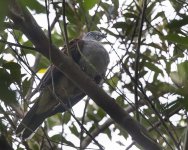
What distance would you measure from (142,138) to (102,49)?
238 cm

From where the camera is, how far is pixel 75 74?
91.4 inches

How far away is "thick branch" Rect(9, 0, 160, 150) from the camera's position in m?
1.97

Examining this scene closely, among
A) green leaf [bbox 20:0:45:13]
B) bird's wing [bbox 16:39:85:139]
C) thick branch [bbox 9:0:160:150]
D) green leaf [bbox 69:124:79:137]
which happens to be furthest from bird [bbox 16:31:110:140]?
green leaf [bbox 20:0:45:13]

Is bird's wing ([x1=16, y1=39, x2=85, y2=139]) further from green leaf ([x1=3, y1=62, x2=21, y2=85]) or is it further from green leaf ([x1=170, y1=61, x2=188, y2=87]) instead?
green leaf ([x1=3, y1=62, x2=21, y2=85])

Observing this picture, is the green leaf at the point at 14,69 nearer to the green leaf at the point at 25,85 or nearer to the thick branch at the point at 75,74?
the thick branch at the point at 75,74

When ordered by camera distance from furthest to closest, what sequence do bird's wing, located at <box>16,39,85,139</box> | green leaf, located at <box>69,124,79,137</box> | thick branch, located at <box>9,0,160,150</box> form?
bird's wing, located at <box>16,39,85,139</box> < green leaf, located at <box>69,124,79,137</box> < thick branch, located at <box>9,0,160,150</box>

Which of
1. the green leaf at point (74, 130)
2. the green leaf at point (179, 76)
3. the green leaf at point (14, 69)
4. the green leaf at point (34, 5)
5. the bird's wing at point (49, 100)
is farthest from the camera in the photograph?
the bird's wing at point (49, 100)

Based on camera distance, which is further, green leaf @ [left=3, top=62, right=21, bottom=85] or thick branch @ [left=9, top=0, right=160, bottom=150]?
green leaf @ [left=3, top=62, right=21, bottom=85]

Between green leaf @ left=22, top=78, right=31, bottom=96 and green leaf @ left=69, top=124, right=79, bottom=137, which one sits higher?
green leaf @ left=22, top=78, right=31, bottom=96

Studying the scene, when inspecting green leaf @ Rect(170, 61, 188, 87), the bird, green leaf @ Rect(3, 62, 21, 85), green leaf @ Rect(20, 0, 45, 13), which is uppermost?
the bird

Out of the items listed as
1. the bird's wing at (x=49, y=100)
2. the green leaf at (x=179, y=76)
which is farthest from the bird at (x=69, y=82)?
the green leaf at (x=179, y=76)

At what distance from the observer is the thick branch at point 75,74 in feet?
6.48

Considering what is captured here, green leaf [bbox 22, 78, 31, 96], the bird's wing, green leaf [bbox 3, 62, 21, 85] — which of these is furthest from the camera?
the bird's wing

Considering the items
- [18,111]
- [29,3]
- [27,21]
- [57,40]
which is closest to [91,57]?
[57,40]
